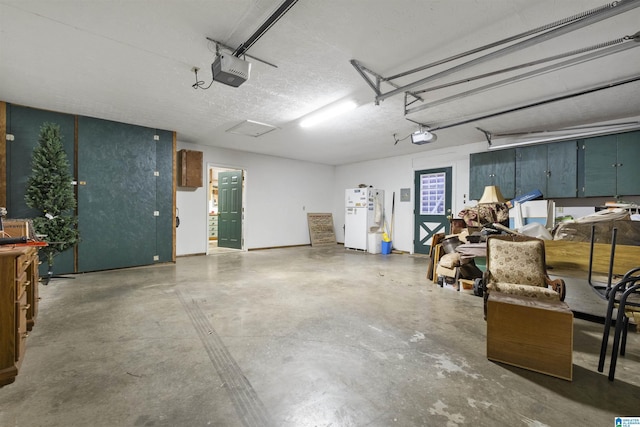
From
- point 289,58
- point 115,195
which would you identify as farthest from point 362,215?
point 115,195

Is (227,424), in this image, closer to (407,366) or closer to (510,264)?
(407,366)

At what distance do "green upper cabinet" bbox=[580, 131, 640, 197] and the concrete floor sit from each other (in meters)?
3.13

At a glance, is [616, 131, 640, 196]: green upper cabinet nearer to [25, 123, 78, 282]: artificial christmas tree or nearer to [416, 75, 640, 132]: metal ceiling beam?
[416, 75, 640, 132]: metal ceiling beam

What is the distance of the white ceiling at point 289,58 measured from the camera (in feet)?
7.75

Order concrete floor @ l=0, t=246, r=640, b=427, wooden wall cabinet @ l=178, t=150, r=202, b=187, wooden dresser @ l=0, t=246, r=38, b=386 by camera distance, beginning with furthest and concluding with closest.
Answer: wooden wall cabinet @ l=178, t=150, r=202, b=187 < wooden dresser @ l=0, t=246, r=38, b=386 < concrete floor @ l=0, t=246, r=640, b=427

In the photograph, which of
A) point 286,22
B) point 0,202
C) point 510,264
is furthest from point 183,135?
point 510,264

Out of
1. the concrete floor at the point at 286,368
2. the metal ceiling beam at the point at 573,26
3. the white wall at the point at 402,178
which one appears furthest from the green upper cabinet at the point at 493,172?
the metal ceiling beam at the point at 573,26

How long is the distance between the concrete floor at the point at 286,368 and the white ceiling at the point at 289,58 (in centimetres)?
290

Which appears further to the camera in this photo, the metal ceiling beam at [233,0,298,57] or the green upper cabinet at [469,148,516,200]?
the green upper cabinet at [469,148,516,200]

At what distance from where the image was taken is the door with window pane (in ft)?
23.6

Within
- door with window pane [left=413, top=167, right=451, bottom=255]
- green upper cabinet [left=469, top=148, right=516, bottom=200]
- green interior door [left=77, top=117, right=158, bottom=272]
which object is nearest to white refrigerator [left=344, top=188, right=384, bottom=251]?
door with window pane [left=413, top=167, right=451, bottom=255]

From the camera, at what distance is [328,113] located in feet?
15.2

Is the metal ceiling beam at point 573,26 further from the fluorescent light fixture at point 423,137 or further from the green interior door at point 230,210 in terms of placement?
the green interior door at point 230,210

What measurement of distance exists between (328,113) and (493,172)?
13.1 ft
